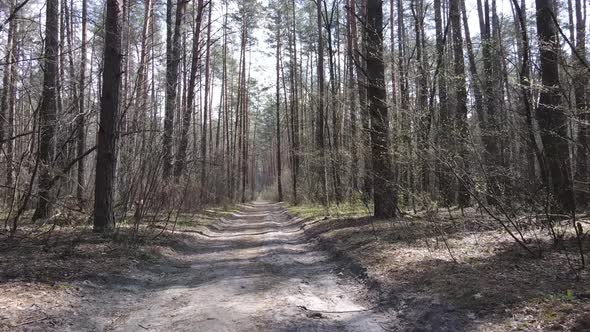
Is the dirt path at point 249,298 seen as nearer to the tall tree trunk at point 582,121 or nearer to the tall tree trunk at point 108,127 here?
the tall tree trunk at point 108,127

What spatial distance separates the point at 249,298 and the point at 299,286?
37.1 inches

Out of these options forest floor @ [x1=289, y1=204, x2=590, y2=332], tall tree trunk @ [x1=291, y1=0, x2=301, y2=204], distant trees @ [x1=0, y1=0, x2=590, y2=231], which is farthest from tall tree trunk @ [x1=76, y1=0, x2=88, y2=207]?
tall tree trunk @ [x1=291, y1=0, x2=301, y2=204]

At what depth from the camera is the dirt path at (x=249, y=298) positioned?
14.6 ft

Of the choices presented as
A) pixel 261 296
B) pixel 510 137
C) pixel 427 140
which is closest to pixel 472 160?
pixel 427 140

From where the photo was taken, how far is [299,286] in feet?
20.0

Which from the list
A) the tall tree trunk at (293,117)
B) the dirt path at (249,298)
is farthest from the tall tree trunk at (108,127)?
the tall tree trunk at (293,117)

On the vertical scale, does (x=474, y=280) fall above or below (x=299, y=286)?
above

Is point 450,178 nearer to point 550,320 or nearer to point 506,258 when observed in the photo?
point 506,258

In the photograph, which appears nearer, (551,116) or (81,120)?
(551,116)

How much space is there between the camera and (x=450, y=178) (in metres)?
9.05

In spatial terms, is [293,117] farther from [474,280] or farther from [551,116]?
[474,280]

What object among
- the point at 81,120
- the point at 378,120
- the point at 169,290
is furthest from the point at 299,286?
the point at 81,120

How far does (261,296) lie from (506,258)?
11.1 ft

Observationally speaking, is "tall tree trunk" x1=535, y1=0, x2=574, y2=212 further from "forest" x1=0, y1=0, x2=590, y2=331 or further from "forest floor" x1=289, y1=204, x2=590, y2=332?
"forest floor" x1=289, y1=204, x2=590, y2=332
